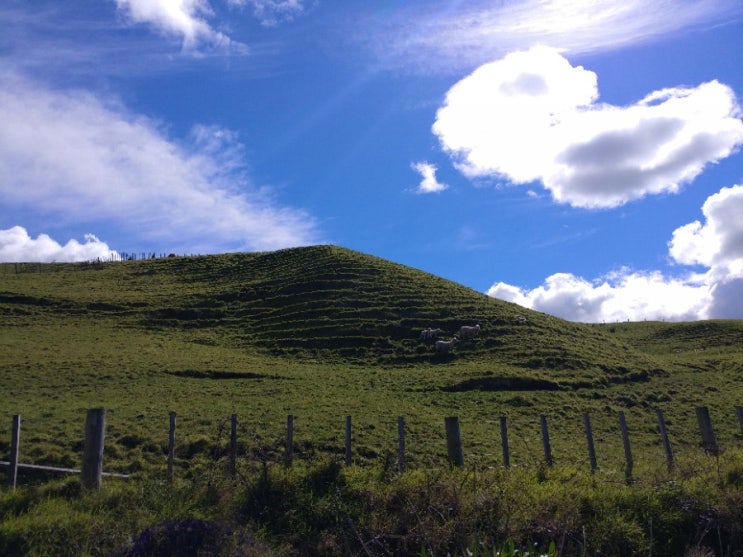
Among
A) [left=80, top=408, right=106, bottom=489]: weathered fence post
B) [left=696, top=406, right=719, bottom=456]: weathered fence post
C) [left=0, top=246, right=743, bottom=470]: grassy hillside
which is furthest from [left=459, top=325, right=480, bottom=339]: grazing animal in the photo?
[left=80, top=408, right=106, bottom=489]: weathered fence post

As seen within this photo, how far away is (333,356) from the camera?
156ft

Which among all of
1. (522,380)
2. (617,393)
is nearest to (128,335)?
(522,380)

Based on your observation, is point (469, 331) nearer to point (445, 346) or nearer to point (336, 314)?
point (445, 346)

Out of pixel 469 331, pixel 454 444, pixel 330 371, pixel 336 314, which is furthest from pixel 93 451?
pixel 336 314

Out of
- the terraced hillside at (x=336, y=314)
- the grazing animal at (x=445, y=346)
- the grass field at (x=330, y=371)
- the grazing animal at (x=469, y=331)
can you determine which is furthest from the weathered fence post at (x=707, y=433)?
the grazing animal at (x=469, y=331)

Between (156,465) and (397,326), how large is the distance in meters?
35.8

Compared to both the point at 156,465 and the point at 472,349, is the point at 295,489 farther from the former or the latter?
the point at 472,349

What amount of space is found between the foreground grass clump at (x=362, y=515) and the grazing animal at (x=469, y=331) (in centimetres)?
3955

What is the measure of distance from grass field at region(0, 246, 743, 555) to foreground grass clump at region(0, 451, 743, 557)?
69 centimetres

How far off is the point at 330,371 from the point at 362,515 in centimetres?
3368

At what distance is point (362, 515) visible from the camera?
9.19 metres

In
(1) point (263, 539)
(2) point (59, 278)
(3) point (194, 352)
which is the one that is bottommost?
(1) point (263, 539)

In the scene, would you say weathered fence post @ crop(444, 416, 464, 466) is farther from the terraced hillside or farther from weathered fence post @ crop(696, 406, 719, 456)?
the terraced hillside

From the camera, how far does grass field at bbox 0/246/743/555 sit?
21.3m
